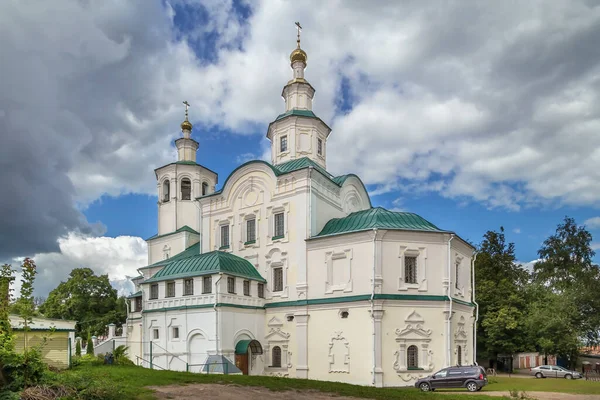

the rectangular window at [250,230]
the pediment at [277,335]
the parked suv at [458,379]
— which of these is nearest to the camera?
the parked suv at [458,379]

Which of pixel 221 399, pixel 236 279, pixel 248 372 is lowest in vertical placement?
pixel 248 372

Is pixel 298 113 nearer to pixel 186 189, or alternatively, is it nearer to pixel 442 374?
pixel 186 189

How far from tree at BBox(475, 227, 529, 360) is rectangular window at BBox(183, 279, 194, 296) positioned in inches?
959

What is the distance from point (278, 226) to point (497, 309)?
858 inches

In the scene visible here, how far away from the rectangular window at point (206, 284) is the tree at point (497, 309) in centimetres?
2388

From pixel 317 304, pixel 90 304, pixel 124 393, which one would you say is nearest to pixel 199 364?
pixel 317 304

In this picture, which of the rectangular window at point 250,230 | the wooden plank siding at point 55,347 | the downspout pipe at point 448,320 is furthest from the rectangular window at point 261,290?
the wooden plank siding at point 55,347

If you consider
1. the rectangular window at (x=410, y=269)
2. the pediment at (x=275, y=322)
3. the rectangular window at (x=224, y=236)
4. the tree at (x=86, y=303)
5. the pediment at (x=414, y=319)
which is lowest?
the tree at (x=86, y=303)

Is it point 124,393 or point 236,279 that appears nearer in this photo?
point 124,393

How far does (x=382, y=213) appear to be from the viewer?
29.2m

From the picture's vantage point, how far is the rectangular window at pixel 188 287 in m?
28.9

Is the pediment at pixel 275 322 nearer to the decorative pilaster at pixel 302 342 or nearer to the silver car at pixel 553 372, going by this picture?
the decorative pilaster at pixel 302 342

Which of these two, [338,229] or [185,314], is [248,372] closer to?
[185,314]

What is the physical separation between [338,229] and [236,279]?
20.9ft
